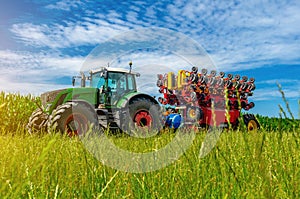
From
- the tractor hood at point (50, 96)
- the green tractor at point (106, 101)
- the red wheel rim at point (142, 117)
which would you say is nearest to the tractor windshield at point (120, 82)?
the green tractor at point (106, 101)

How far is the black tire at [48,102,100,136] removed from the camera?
7.59 meters

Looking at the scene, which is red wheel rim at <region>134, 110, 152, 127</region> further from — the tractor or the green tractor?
the tractor

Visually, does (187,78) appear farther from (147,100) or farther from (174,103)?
(147,100)

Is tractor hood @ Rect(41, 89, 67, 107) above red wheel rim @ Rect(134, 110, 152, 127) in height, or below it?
above

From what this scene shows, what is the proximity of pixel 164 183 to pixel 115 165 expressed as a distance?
0.67m

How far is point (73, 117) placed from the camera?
7.90 m

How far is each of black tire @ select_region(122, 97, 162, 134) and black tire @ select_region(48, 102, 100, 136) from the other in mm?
1013

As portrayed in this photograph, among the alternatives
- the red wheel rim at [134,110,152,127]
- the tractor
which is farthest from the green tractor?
the tractor

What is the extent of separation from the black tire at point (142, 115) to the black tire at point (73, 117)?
39.9 inches

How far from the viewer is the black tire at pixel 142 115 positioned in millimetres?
9008

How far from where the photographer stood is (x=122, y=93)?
9211 mm

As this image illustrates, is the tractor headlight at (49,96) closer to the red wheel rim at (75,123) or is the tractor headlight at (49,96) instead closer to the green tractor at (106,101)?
the green tractor at (106,101)

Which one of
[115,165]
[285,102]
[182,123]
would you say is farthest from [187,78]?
[285,102]

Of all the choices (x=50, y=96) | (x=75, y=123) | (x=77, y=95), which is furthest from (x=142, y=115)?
(x=50, y=96)
